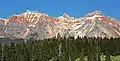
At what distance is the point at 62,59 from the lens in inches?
4788

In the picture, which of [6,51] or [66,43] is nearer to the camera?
[66,43]

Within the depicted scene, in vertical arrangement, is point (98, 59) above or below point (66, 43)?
below

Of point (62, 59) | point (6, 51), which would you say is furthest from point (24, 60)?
point (62, 59)

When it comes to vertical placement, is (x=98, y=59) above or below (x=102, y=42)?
below

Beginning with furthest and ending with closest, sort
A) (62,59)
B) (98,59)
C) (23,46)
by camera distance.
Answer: (23,46)
(62,59)
(98,59)

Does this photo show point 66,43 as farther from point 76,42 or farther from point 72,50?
point 76,42

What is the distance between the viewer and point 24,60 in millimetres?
147750

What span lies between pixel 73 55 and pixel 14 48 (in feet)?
117

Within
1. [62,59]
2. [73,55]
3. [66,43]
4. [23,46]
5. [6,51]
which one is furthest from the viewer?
[23,46]

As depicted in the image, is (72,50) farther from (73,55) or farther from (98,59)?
(98,59)

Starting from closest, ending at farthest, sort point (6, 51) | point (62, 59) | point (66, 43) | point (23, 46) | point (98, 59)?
point (98, 59) → point (62, 59) → point (66, 43) → point (6, 51) → point (23, 46)

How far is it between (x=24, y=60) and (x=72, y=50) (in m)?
21.4

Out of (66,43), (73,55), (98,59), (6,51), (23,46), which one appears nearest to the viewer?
(98,59)

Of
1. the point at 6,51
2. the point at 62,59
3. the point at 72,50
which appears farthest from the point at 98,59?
the point at 6,51
